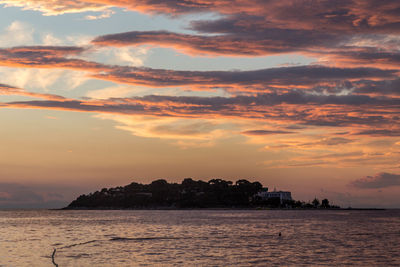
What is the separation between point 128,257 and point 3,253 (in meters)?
18.5

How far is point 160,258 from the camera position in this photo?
67.2 meters

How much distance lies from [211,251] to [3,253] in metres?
29.1

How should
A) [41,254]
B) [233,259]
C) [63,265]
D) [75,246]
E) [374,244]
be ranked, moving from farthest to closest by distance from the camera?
1. [374,244]
2. [75,246]
3. [41,254]
4. [233,259]
5. [63,265]

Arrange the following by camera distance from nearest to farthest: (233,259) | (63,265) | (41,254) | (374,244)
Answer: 1. (63,265)
2. (233,259)
3. (41,254)
4. (374,244)

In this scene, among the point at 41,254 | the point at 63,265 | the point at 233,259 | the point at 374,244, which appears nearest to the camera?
the point at 63,265

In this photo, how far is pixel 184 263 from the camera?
62500 millimetres

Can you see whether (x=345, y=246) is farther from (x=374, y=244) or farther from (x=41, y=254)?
(x=41, y=254)

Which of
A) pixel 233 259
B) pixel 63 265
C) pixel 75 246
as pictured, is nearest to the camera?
pixel 63 265

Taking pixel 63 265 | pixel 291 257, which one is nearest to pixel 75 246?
pixel 63 265

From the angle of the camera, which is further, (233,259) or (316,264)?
(233,259)

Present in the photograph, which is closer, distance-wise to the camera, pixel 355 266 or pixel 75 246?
pixel 355 266

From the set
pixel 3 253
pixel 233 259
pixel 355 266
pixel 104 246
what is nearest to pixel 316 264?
pixel 355 266

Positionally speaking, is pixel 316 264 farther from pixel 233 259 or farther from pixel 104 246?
pixel 104 246

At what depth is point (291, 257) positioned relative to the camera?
68.5 meters
